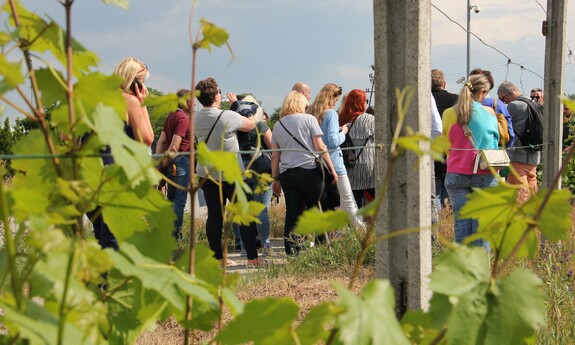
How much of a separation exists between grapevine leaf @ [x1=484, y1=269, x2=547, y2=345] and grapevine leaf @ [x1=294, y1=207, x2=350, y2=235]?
0.62 ft

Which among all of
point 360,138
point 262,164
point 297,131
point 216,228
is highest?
point 297,131

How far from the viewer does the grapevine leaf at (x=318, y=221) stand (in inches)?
26.6

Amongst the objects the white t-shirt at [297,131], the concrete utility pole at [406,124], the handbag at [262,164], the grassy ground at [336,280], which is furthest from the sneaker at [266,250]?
the concrete utility pole at [406,124]

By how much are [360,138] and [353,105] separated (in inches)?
16.0

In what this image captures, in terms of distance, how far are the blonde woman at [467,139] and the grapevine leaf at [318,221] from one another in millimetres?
4280

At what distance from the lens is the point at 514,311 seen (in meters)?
0.72

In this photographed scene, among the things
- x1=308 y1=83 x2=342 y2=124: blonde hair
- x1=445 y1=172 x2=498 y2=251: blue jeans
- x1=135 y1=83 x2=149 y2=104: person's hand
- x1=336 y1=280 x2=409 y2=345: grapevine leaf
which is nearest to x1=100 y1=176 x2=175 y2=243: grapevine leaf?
x1=336 y1=280 x2=409 y2=345: grapevine leaf

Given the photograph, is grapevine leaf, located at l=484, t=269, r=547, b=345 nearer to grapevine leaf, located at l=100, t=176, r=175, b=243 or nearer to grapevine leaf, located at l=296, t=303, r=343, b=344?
grapevine leaf, located at l=296, t=303, r=343, b=344

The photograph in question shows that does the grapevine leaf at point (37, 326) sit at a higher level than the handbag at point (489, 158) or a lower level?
higher

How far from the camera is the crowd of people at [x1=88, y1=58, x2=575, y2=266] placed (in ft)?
16.0

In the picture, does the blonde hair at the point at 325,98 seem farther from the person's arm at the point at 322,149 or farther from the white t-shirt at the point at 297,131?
the white t-shirt at the point at 297,131

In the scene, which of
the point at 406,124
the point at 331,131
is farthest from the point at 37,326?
the point at 331,131

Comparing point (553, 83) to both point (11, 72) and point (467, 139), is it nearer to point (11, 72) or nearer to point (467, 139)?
point (467, 139)

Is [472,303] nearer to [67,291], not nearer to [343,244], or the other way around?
[67,291]
